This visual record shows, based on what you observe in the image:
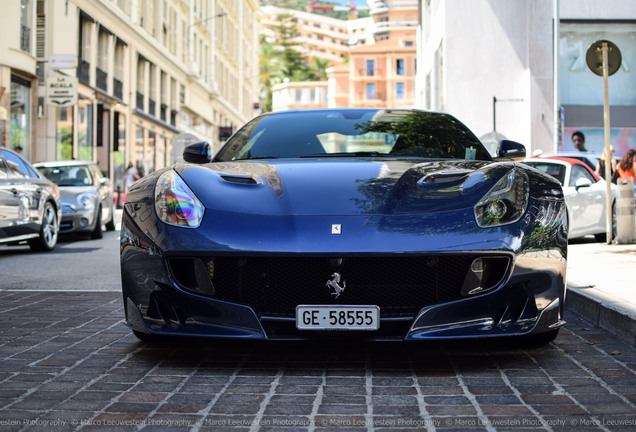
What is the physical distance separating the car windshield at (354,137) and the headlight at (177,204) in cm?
88

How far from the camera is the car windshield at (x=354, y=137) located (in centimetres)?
488

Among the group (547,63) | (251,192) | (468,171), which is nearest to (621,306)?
(468,171)

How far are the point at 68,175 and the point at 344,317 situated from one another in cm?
1257

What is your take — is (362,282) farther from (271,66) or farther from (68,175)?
(271,66)

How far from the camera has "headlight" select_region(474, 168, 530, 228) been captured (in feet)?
12.4

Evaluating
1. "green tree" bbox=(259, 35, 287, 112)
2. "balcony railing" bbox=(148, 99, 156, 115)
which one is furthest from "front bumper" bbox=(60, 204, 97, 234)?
"green tree" bbox=(259, 35, 287, 112)

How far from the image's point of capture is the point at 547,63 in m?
25.0

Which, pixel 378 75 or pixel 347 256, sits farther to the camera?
pixel 378 75

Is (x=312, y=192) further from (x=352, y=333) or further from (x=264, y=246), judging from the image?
(x=352, y=333)

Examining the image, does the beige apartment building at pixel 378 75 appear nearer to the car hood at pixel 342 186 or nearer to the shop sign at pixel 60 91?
Answer: the shop sign at pixel 60 91

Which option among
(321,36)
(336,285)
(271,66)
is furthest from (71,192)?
(321,36)

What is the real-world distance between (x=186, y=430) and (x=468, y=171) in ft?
6.80

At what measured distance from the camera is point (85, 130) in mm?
27469

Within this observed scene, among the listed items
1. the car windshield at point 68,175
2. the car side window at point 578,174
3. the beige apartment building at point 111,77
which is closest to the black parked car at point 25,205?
the car windshield at point 68,175
